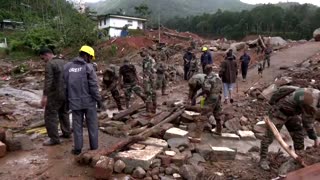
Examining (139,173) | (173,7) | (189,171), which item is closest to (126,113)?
(139,173)

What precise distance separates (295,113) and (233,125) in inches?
113

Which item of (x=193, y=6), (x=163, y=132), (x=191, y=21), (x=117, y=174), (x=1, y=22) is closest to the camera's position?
(x=117, y=174)

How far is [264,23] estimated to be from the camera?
47.7 metres

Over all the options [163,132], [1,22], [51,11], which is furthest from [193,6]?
[163,132]

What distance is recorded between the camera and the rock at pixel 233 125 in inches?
330

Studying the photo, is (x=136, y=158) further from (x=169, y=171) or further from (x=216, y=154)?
(x=216, y=154)

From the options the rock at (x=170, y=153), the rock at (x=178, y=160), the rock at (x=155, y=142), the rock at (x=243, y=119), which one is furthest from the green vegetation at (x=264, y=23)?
the rock at (x=178, y=160)

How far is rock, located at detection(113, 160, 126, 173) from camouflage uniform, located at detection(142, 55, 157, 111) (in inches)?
149

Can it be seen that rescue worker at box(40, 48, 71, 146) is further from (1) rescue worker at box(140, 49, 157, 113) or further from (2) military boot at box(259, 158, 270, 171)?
(2) military boot at box(259, 158, 270, 171)

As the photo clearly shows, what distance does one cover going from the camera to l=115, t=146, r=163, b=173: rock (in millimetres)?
5301

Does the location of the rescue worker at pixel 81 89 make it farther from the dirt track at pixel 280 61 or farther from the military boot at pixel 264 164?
the dirt track at pixel 280 61

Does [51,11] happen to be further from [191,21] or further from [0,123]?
[0,123]

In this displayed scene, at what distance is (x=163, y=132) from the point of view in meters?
7.07

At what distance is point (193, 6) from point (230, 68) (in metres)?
124
